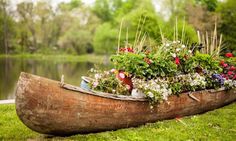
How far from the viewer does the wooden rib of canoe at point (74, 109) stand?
13.3 feet

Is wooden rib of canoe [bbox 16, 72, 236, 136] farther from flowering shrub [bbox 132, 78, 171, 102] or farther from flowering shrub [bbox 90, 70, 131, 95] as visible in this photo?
flowering shrub [bbox 90, 70, 131, 95]

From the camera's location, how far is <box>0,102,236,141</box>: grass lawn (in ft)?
15.2

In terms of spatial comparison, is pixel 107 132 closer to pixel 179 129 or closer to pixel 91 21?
pixel 179 129

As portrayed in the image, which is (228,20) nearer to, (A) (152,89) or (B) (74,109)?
(A) (152,89)

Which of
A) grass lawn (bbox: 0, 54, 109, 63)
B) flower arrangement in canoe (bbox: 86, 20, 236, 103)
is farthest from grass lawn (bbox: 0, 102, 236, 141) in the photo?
grass lawn (bbox: 0, 54, 109, 63)

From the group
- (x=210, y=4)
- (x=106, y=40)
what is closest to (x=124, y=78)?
(x=210, y=4)

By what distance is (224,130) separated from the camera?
5.24 meters

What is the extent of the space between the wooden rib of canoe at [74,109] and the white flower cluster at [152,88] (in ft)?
0.58

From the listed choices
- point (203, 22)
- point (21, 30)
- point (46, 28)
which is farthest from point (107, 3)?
point (203, 22)

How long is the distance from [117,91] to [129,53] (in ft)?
2.43

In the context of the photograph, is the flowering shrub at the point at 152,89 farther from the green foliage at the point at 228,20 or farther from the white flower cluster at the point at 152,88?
A: the green foliage at the point at 228,20

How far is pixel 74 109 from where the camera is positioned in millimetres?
4320

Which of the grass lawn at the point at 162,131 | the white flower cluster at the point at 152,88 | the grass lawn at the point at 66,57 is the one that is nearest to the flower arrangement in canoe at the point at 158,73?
the white flower cluster at the point at 152,88

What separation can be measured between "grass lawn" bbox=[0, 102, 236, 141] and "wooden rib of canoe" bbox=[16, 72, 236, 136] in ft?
0.49
